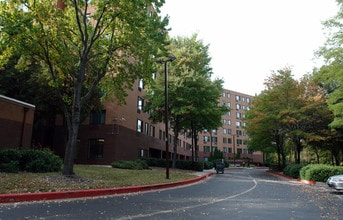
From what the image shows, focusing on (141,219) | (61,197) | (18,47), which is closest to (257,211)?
(141,219)

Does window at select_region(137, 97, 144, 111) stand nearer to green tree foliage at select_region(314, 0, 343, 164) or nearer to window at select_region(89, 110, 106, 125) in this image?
window at select_region(89, 110, 106, 125)

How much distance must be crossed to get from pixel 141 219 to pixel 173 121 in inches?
1082

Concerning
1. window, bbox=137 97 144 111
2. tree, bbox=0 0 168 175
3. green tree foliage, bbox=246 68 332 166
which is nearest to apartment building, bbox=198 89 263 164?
window, bbox=137 97 144 111

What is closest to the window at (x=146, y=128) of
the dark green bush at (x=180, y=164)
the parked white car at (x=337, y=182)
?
the dark green bush at (x=180, y=164)

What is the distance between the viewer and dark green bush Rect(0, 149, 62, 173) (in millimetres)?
14495

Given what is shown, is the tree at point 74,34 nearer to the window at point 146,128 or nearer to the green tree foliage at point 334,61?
the green tree foliage at point 334,61

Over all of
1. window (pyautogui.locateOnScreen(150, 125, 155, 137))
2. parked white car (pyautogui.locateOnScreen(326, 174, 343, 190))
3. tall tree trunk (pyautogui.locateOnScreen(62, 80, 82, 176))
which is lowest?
parked white car (pyautogui.locateOnScreen(326, 174, 343, 190))

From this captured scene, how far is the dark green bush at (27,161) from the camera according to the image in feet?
47.6

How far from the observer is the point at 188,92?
30188 millimetres

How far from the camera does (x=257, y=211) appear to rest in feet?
28.8

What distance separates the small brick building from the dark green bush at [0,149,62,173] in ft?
10.9

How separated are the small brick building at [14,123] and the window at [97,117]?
1119cm

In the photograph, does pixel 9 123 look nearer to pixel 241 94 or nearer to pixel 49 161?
pixel 49 161

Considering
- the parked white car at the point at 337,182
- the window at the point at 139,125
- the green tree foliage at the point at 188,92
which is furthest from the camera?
the window at the point at 139,125
